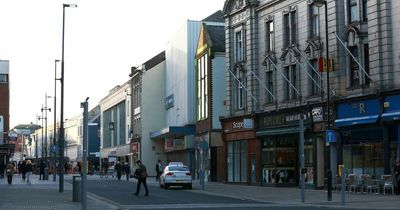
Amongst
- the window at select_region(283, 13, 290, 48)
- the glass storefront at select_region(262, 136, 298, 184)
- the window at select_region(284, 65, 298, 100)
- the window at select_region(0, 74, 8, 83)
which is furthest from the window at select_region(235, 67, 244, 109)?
the window at select_region(0, 74, 8, 83)

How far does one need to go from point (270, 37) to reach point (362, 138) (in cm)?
1180

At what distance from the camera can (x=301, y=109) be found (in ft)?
129

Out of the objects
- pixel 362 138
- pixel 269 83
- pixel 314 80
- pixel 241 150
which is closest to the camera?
pixel 362 138

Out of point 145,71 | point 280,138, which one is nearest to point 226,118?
point 280,138

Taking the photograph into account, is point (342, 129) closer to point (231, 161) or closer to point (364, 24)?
point (364, 24)

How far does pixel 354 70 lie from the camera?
116 ft

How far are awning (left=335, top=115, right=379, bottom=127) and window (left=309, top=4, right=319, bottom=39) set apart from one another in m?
5.57

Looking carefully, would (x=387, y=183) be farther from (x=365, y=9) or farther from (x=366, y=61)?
(x=365, y=9)

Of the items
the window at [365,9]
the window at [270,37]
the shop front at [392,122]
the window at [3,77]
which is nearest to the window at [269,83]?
the window at [270,37]

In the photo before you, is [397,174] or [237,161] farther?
[237,161]

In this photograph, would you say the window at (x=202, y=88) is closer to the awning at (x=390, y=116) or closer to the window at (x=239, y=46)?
the window at (x=239, y=46)

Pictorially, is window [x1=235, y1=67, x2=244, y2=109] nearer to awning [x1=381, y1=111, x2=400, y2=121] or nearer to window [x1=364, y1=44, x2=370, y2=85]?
window [x1=364, y1=44, x2=370, y2=85]

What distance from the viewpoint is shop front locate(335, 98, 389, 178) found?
32.8 m

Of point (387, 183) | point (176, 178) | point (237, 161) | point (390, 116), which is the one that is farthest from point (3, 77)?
point (387, 183)
